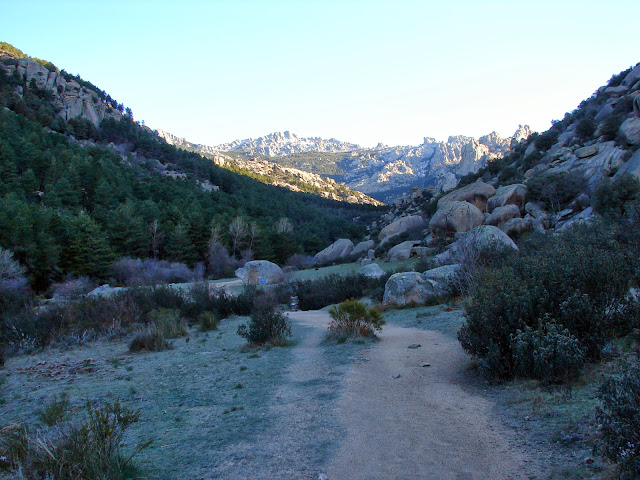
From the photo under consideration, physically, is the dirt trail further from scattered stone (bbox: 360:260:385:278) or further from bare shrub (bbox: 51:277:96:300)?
bare shrub (bbox: 51:277:96:300)

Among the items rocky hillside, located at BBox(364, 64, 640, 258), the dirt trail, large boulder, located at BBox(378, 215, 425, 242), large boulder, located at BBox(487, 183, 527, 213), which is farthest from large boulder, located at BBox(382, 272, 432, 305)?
large boulder, located at BBox(378, 215, 425, 242)

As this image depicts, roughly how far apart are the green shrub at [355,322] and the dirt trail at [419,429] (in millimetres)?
2897

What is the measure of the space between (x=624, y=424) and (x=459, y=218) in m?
26.7

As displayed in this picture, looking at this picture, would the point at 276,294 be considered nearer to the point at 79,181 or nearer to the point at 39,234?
the point at 39,234

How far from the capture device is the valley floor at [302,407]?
11.6 feet

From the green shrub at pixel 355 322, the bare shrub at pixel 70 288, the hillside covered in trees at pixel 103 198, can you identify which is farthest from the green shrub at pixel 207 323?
the hillside covered in trees at pixel 103 198

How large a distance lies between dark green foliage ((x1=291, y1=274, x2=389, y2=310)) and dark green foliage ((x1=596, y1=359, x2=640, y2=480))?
59.3ft

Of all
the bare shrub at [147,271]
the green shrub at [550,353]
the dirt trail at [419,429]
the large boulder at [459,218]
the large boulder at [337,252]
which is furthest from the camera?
the large boulder at [337,252]

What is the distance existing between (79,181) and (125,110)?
6032 centimetres

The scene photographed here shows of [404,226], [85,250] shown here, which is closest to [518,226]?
[404,226]

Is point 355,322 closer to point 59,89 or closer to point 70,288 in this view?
point 70,288

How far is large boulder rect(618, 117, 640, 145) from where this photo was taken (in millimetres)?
22611

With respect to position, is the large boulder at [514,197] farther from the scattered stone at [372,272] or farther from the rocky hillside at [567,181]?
the scattered stone at [372,272]

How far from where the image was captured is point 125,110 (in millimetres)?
95688
